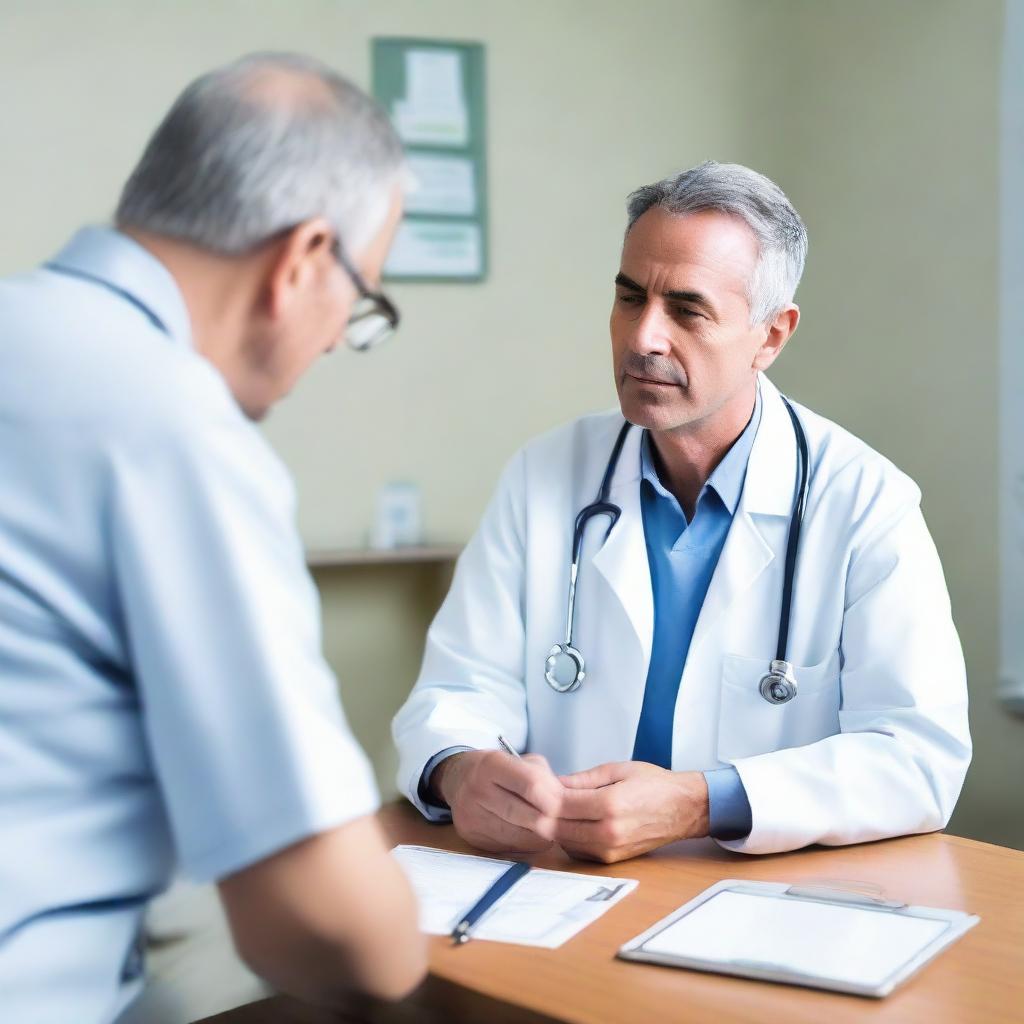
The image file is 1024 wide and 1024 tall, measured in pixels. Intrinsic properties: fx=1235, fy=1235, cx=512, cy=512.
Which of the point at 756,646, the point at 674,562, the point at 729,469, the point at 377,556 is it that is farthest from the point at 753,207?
the point at 377,556

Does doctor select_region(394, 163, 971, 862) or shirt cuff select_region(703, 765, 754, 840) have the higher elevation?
doctor select_region(394, 163, 971, 862)

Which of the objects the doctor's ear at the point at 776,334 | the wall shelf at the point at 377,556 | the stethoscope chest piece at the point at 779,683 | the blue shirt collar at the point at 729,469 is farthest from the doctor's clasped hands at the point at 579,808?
the wall shelf at the point at 377,556

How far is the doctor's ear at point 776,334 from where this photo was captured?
1880 millimetres

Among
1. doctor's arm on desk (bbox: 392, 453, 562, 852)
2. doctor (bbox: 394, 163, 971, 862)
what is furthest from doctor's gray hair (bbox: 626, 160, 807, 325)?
doctor's arm on desk (bbox: 392, 453, 562, 852)

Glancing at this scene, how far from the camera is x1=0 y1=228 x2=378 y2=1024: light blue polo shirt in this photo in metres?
0.75

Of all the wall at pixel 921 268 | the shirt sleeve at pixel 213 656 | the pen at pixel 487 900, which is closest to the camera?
the shirt sleeve at pixel 213 656

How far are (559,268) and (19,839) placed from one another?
2.73m

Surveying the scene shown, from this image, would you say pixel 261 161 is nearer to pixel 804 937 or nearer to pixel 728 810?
pixel 804 937

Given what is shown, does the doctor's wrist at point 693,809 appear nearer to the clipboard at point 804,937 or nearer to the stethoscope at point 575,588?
the clipboard at point 804,937

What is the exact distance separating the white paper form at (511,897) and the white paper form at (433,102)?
2.25 m

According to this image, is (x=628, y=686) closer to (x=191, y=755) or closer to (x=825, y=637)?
(x=825, y=637)

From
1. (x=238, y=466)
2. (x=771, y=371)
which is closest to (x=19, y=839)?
(x=238, y=466)

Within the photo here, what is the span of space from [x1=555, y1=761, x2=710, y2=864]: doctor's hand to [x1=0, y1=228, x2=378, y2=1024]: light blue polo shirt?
537 millimetres

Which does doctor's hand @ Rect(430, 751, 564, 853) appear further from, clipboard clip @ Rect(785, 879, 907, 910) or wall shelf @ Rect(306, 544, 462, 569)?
wall shelf @ Rect(306, 544, 462, 569)
